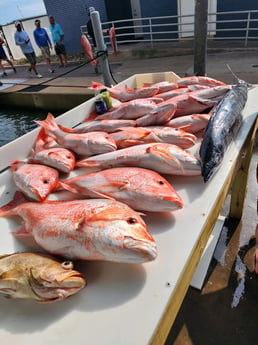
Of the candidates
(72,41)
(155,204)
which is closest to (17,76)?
(72,41)

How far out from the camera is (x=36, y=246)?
1228 mm

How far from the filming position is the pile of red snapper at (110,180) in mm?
1015

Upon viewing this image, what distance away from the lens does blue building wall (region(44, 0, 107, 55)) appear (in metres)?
13.5

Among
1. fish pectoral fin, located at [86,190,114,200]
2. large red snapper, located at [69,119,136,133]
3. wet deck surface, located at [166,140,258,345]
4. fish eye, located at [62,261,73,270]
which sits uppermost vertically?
fish eye, located at [62,261,73,270]

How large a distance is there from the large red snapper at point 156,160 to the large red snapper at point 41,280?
0.79 m

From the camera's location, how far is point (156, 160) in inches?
59.7

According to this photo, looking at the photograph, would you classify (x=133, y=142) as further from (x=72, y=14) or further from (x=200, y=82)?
(x=72, y=14)

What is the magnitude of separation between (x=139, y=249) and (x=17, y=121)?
28.7 ft

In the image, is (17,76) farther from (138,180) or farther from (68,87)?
(138,180)

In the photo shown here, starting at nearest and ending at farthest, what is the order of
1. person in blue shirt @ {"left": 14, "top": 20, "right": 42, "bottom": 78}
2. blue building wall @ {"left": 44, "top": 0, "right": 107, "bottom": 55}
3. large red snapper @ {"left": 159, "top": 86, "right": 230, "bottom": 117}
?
1. large red snapper @ {"left": 159, "top": 86, "right": 230, "bottom": 117}
2. person in blue shirt @ {"left": 14, "top": 20, "right": 42, "bottom": 78}
3. blue building wall @ {"left": 44, "top": 0, "right": 107, "bottom": 55}

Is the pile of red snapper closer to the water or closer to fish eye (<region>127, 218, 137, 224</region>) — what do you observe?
fish eye (<region>127, 218, 137, 224</region>)

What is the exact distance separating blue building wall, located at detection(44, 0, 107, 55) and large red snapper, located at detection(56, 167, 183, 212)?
15.0m

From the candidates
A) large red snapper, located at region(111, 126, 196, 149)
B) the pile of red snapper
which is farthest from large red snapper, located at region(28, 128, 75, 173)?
large red snapper, located at region(111, 126, 196, 149)

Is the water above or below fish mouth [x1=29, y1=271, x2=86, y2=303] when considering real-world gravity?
below
